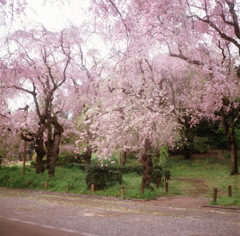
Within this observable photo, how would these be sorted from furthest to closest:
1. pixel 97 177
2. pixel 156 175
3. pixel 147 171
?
pixel 156 175, pixel 97 177, pixel 147 171

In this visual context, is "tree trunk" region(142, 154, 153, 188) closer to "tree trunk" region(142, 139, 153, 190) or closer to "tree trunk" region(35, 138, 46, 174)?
"tree trunk" region(142, 139, 153, 190)

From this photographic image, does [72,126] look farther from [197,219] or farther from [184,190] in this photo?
[197,219]

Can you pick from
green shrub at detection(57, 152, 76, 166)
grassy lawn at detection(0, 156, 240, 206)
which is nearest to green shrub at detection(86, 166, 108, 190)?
grassy lawn at detection(0, 156, 240, 206)

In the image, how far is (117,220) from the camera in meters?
9.84

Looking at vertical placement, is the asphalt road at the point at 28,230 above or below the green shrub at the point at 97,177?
below

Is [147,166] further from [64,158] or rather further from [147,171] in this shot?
[64,158]

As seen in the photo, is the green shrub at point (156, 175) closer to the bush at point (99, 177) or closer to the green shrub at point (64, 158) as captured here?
the bush at point (99, 177)

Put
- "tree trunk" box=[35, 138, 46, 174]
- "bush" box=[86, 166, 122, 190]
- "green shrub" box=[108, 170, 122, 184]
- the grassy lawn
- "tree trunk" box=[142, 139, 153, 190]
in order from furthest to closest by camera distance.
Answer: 1. "tree trunk" box=[35, 138, 46, 174]
2. "green shrub" box=[108, 170, 122, 184]
3. "bush" box=[86, 166, 122, 190]
4. "tree trunk" box=[142, 139, 153, 190]
5. the grassy lawn

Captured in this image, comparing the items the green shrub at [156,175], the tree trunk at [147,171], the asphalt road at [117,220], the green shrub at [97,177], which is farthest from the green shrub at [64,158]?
the asphalt road at [117,220]

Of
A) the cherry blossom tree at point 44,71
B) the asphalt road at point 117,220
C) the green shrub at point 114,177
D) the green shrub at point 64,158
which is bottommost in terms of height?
the asphalt road at point 117,220

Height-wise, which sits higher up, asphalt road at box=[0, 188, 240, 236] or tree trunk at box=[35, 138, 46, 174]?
tree trunk at box=[35, 138, 46, 174]

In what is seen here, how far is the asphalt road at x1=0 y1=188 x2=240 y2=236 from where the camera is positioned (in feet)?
27.0

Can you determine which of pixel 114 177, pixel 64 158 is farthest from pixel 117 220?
pixel 64 158

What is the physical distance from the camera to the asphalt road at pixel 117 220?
822cm
